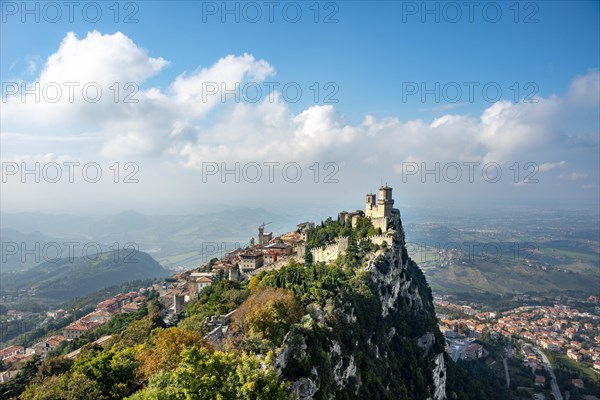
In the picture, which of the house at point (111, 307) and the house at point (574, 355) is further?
the house at point (574, 355)

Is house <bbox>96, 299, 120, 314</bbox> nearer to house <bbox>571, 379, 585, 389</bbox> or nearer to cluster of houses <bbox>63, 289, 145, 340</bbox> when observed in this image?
cluster of houses <bbox>63, 289, 145, 340</bbox>

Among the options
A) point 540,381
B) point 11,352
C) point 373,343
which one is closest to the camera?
point 373,343

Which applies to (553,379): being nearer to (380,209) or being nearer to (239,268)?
(380,209)

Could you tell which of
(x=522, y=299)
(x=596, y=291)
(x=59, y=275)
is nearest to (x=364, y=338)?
(x=522, y=299)

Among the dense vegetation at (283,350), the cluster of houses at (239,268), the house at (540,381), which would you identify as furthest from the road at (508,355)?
the cluster of houses at (239,268)

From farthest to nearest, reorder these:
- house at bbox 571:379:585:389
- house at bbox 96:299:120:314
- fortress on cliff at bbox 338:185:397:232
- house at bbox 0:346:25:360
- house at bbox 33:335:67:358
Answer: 1. house at bbox 96:299:120:314
2. house at bbox 571:379:585:389
3. house at bbox 0:346:25:360
4. house at bbox 33:335:67:358
5. fortress on cliff at bbox 338:185:397:232

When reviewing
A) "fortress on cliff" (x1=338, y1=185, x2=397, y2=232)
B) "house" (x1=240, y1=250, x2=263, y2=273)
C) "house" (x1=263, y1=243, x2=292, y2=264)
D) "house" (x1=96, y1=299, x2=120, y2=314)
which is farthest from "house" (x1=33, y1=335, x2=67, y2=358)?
"fortress on cliff" (x1=338, y1=185, x2=397, y2=232)

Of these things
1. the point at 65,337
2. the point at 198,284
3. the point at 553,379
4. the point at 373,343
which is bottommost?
the point at 553,379

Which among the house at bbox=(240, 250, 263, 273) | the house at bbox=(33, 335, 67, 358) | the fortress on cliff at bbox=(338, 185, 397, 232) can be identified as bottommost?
the house at bbox=(33, 335, 67, 358)

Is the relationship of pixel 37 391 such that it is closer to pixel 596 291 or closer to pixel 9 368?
pixel 9 368

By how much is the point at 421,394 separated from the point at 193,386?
27.7 m

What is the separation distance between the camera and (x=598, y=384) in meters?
76.8

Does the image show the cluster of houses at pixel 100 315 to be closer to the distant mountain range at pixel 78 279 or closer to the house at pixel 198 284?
the house at pixel 198 284

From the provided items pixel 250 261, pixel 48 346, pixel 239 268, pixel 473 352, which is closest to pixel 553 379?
pixel 473 352
